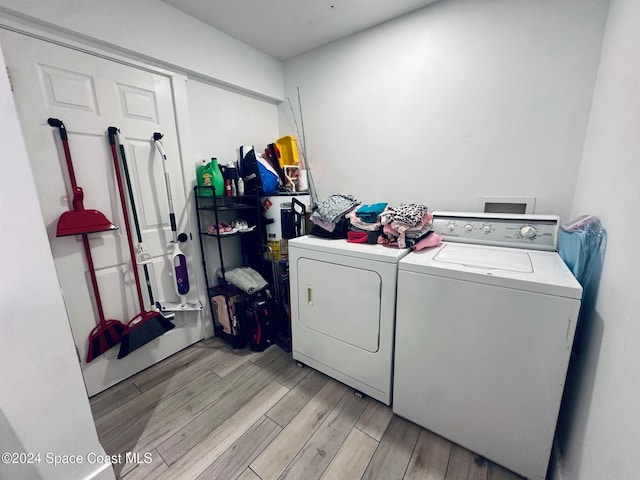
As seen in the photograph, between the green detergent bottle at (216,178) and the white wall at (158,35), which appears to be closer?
the white wall at (158,35)

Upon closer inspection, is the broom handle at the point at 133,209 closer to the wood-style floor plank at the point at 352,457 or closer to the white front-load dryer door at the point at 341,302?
the white front-load dryer door at the point at 341,302

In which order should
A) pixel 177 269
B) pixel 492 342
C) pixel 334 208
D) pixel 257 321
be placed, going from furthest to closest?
1. pixel 257 321
2. pixel 177 269
3. pixel 334 208
4. pixel 492 342

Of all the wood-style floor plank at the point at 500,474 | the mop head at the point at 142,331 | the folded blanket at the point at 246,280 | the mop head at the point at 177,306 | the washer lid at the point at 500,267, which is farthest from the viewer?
the folded blanket at the point at 246,280

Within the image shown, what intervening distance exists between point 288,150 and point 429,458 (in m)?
2.42

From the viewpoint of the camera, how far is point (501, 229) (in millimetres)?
1497

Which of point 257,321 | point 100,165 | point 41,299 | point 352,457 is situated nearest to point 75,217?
point 100,165

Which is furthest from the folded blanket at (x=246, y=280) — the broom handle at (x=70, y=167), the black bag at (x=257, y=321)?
the broom handle at (x=70, y=167)

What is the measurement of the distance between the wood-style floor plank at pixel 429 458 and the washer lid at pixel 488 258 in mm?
960

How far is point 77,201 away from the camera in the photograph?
145 centimetres

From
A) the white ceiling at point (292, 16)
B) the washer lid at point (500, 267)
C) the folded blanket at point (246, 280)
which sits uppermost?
the white ceiling at point (292, 16)

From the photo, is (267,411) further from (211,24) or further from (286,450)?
(211,24)

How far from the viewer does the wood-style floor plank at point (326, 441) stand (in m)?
1.19

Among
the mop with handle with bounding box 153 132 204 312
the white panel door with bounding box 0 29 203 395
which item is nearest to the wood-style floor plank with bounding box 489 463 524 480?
the mop with handle with bounding box 153 132 204 312

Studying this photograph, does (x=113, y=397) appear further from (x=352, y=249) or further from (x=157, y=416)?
(x=352, y=249)
